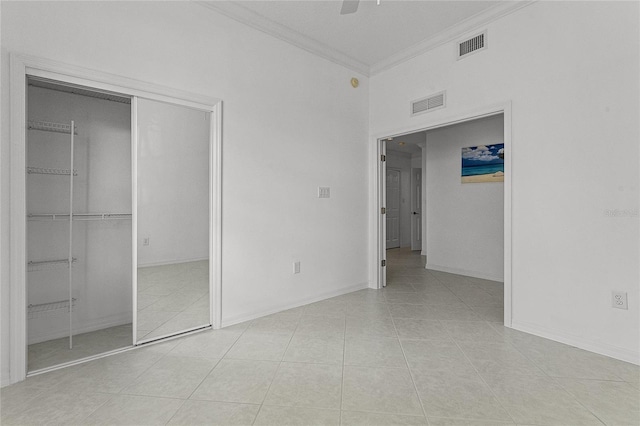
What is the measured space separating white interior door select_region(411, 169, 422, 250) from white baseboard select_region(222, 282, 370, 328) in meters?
4.46

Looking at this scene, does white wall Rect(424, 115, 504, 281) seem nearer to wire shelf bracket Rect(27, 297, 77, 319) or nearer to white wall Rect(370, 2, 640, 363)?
white wall Rect(370, 2, 640, 363)

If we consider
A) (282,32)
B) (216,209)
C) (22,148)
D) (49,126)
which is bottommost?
(216,209)

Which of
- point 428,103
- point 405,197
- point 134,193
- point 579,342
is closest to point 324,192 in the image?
point 428,103

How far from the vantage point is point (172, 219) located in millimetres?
2713

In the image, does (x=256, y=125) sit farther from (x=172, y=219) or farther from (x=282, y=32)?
(x=172, y=219)

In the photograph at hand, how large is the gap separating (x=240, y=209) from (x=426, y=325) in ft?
7.03

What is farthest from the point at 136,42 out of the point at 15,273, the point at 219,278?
the point at 219,278

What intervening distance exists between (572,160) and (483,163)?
258 centimetres

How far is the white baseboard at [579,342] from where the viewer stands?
7.38ft

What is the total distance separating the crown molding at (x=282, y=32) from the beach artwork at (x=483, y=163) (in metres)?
2.30

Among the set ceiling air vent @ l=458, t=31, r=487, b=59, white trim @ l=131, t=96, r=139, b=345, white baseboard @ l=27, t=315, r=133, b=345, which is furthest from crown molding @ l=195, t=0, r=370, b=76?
white baseboard @ l=27, t=315, r=133, b=345

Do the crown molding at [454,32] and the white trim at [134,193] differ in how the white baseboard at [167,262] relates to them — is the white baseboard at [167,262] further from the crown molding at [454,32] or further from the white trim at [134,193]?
the crown molding at [454,32]

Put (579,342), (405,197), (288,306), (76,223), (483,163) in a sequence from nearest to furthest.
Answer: (579,342)
(76,223)
(288,306)
(483,163)
(405,197)

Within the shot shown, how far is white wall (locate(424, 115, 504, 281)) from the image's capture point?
4.84m
